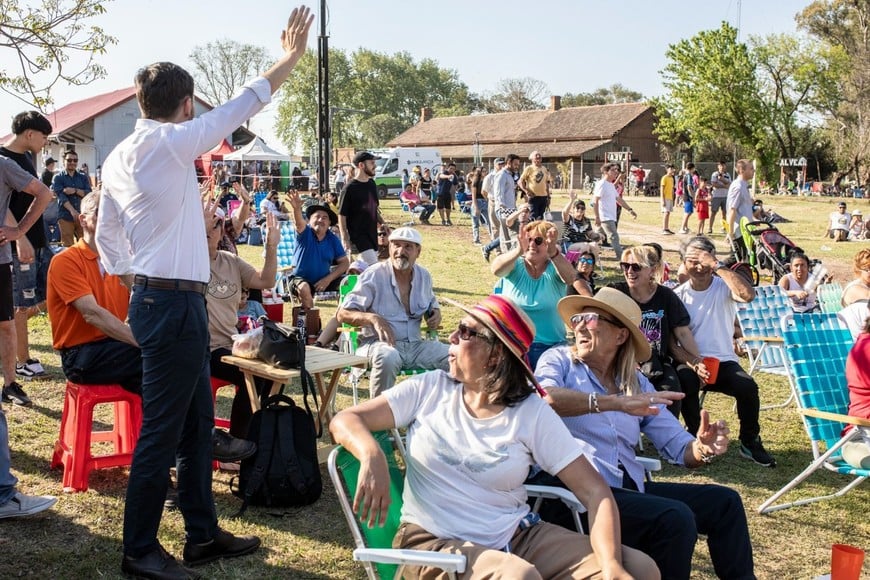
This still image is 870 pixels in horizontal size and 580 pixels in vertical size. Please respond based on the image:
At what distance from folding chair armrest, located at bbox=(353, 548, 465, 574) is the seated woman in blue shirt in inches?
32.4

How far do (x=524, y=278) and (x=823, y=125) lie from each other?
48.9m

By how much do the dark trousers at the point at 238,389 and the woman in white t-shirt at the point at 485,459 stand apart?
2.21m

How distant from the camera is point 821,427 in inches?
174

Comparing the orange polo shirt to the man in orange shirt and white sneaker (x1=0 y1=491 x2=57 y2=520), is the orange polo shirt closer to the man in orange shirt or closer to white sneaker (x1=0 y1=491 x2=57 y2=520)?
the man in orange shirt

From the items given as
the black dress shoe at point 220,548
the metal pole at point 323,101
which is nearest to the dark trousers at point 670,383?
the black dress shoe at point 220,548

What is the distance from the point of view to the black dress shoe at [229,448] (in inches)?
151

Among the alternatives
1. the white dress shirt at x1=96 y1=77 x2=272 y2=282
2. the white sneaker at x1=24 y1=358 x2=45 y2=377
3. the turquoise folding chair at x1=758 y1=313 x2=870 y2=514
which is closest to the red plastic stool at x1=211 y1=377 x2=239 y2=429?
the white dress shirt at x1=96 y1=77 x2=272 y2=282

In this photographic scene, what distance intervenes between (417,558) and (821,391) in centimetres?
331

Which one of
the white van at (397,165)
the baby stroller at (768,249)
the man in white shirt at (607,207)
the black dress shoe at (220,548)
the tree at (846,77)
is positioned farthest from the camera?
the tree at (846,77)

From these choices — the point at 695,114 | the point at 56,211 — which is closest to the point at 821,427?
the point at 56,211

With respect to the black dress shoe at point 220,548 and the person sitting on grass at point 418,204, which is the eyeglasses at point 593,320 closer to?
the black dress shoe at point 220,548

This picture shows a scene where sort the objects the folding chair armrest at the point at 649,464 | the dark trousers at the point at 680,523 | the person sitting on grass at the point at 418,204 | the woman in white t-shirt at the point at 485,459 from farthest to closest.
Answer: the person sitting on grass at the point at 418,204 → the folding chair armrest at the point at 649,464 → the dark trousers at the point at 680,523 → the woman in white t-shirt at the point at 485,459

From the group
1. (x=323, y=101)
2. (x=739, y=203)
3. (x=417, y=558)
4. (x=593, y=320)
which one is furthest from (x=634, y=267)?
(x=323, y=101)

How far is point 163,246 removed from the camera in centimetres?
290
